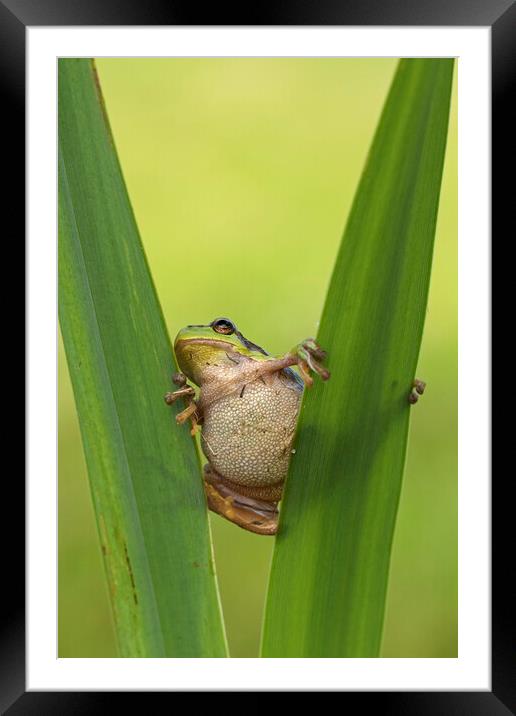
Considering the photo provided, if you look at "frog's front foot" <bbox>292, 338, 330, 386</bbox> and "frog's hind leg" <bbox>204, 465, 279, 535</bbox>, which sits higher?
"frog's front foot" <bbox>292, 338, 330, 386</bbox>

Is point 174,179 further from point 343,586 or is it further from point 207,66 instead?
point 343,586

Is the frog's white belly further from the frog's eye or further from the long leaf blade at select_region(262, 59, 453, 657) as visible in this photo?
the long leaf blade at select_region(262, 59, 453, 657)

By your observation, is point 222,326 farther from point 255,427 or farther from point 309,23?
point 309,23

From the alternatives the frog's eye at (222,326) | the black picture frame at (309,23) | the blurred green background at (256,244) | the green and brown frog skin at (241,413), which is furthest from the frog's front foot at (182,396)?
the blurred green background at (256,244)

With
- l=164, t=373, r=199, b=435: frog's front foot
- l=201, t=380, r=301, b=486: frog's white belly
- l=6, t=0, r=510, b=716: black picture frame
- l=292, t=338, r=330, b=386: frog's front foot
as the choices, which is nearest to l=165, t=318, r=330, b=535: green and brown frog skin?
l=201, t=380, r=301, b=486: frog's white belly

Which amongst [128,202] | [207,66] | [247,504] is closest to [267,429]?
[247,504]

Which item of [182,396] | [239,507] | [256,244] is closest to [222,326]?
[182,396]
